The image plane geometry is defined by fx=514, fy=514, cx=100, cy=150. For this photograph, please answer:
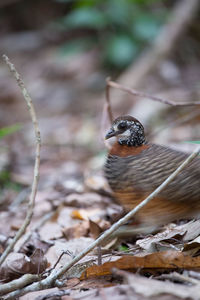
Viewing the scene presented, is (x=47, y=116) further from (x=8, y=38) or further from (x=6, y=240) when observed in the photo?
(x=6, y=240)

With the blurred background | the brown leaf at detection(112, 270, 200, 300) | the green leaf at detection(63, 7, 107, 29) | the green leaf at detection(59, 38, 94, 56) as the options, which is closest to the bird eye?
the brown leaf at detection(112, 270, 200, 300)

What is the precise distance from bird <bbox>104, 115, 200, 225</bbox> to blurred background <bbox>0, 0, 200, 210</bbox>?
284 cm

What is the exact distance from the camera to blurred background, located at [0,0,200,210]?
7031 mm

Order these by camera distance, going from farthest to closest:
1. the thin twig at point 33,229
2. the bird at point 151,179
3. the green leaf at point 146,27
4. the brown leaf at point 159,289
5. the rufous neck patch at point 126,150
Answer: the green leaf at point 146,27 → the thin twig at point 33,229 → the rufous neck patch at point 126,150 → the bird at point 151,179 → the brown leaf at point 159,289

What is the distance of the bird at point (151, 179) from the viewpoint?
260cm

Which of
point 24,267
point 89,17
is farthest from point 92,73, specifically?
point 24,267

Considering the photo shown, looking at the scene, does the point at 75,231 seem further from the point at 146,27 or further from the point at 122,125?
the point at 146,27

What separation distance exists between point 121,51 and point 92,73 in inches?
37.1

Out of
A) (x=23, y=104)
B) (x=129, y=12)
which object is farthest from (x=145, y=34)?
(x=23, y=104)

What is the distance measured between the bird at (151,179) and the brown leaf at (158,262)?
1.14ft

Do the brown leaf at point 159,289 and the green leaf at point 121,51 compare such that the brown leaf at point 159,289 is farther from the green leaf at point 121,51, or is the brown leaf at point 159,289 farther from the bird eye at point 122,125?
the green leaf at point 121,51

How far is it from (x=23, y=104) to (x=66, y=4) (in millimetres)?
3769

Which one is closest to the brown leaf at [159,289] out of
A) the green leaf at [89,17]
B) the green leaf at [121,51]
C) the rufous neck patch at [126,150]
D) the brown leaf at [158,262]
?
the brown leaf at [158,262]

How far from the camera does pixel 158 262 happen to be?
92.2 inches
